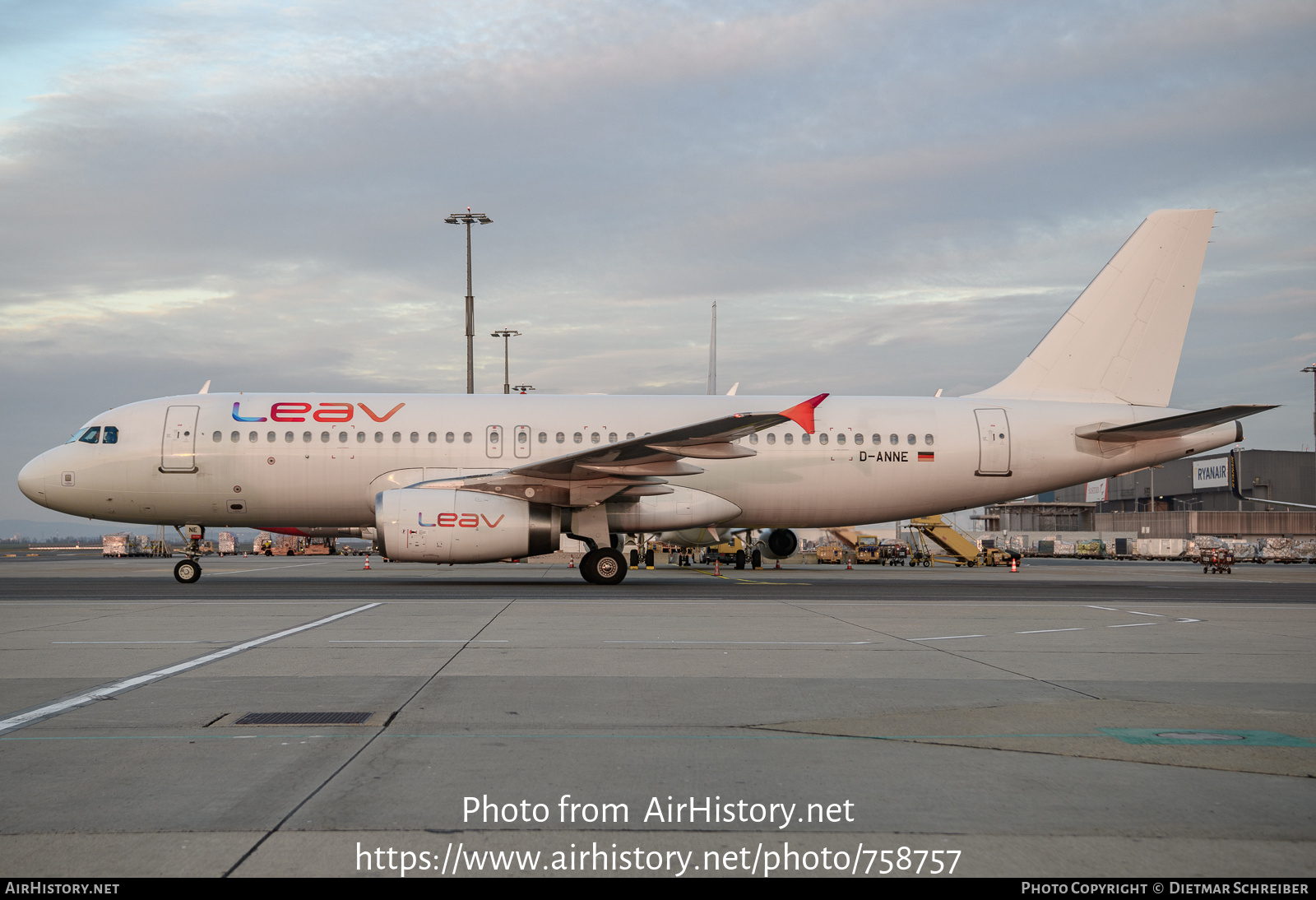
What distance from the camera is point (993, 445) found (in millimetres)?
22438

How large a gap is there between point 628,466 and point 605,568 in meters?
2.38

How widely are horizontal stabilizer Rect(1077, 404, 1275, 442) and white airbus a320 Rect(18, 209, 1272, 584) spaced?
0.20 ft

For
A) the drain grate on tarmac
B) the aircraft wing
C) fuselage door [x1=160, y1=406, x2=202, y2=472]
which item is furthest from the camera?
fuselage door [x1=160, y1=406, x2=202, y2=472]

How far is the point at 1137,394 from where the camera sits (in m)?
23.4

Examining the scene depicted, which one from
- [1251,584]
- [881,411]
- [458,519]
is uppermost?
[881,411]

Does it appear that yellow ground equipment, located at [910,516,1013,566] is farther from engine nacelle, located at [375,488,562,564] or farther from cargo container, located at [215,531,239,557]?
cargo container, located at [215,531,239,557]

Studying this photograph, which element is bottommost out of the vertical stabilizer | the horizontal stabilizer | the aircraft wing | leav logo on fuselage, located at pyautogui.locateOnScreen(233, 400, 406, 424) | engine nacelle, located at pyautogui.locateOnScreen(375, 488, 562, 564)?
engine nacelle, located at pyautogui.locateOnScreen(375, 488, 562, 564)

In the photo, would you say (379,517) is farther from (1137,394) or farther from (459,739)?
(1137,394)

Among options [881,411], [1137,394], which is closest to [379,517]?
[881,411]

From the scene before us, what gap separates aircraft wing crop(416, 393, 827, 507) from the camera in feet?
60.8

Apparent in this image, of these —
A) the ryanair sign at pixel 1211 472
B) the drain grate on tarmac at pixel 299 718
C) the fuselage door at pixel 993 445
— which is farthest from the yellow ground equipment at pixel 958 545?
the ryanair sign at pixel 1211 472

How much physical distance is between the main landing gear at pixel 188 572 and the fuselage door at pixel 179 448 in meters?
2.11

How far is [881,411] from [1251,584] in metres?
10.8

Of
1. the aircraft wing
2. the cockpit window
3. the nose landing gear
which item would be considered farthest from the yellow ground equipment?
the cockpit window
